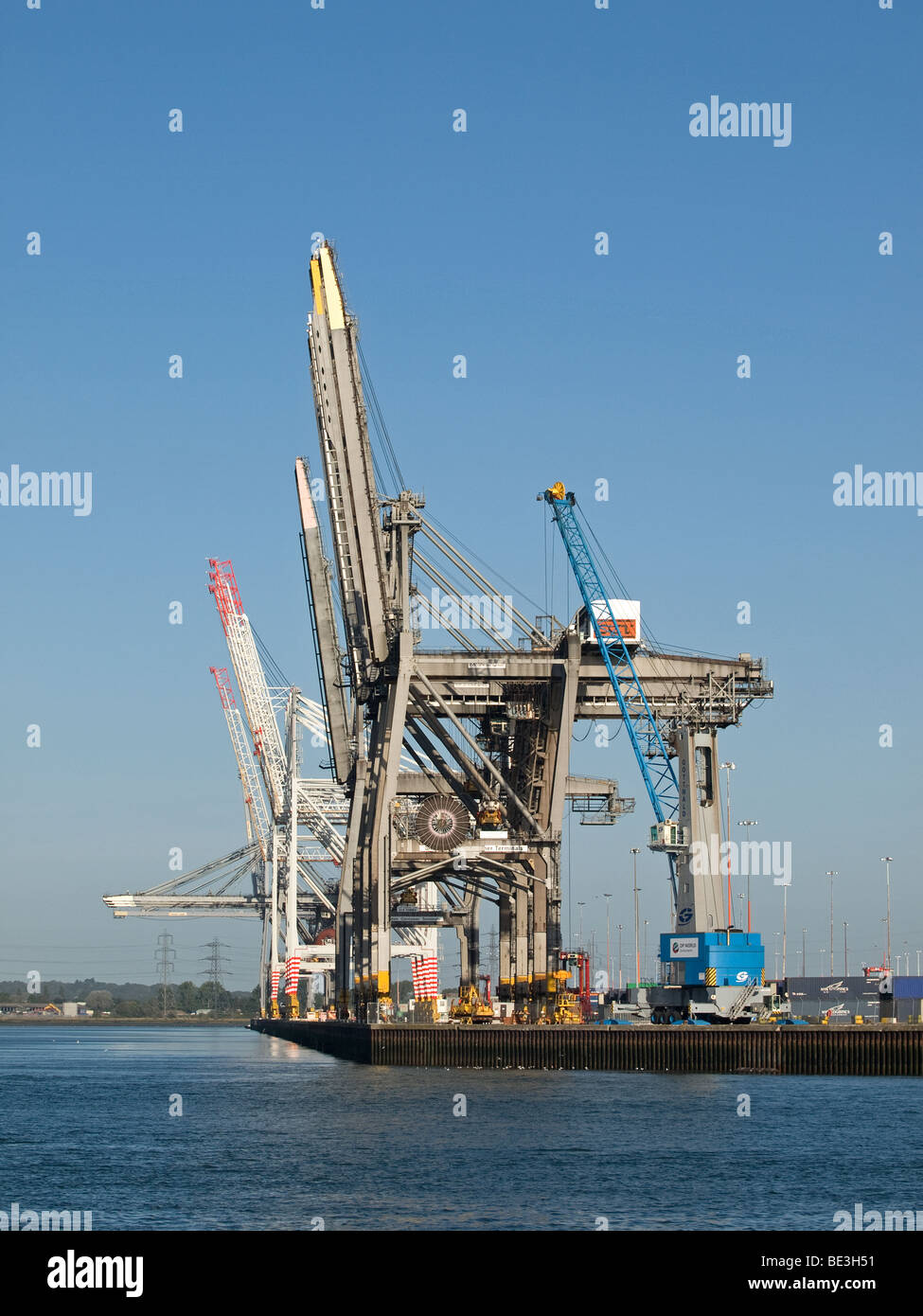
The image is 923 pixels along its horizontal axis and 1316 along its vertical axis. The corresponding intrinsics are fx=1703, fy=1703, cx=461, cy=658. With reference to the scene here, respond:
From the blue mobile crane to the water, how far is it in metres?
5.48

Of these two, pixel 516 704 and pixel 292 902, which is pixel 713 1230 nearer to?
pixel 516 704

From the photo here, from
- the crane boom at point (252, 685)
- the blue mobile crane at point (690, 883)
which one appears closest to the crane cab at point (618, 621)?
the blue mobile crane at point (690, 883)

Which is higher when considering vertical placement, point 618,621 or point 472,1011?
point 618,621

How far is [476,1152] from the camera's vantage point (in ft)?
141

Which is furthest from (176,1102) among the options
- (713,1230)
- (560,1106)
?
(713,1230)

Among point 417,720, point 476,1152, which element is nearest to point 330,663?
point 417,720

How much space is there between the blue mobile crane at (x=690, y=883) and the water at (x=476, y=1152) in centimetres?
548

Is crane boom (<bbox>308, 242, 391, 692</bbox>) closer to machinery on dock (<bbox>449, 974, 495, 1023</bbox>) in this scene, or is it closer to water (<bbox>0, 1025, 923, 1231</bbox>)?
machinery on dock (<bbox>449, 974, 495, 1023</bbox>)

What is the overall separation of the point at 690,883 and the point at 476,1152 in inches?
1400

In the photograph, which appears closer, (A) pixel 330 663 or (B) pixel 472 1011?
(B) pixel 472 1011

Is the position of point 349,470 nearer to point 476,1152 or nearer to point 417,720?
point 417,720

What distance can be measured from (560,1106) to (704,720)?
93.0ft

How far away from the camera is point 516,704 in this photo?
82.9 metres

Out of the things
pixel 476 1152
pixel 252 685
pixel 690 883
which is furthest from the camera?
pixel 252 685
